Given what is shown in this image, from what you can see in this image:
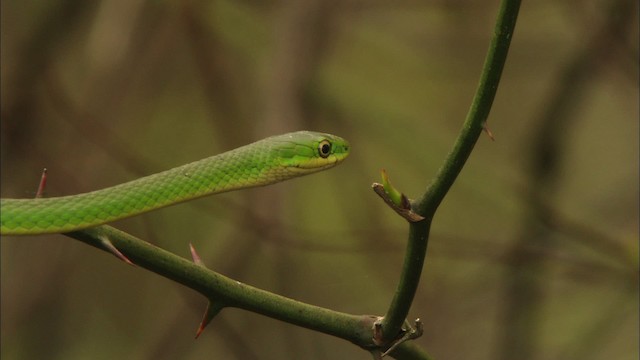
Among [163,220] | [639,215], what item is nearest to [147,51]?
[163,220]

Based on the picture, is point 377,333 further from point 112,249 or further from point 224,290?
point 112,249

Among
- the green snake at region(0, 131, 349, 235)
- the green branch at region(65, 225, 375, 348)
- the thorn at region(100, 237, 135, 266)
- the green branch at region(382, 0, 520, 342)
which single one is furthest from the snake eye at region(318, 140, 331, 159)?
the thorn at region(100, 237, 135, 266)

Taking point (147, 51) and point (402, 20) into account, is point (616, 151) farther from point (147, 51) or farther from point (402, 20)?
point (147, 51)

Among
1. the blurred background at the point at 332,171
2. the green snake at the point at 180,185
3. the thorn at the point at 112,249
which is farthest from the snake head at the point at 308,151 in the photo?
the thorn at the point at 112,249

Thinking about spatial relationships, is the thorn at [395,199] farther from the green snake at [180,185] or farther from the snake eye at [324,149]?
the snake eye at [324,149]

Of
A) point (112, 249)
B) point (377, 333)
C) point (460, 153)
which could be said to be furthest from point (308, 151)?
point (460, 153)

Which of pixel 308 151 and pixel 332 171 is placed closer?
pixel 308 151

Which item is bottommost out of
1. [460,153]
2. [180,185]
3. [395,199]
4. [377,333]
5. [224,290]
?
[377,333]

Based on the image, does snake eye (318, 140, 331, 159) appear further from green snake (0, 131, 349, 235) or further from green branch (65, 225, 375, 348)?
green branch (65, 225, 375, 348)
